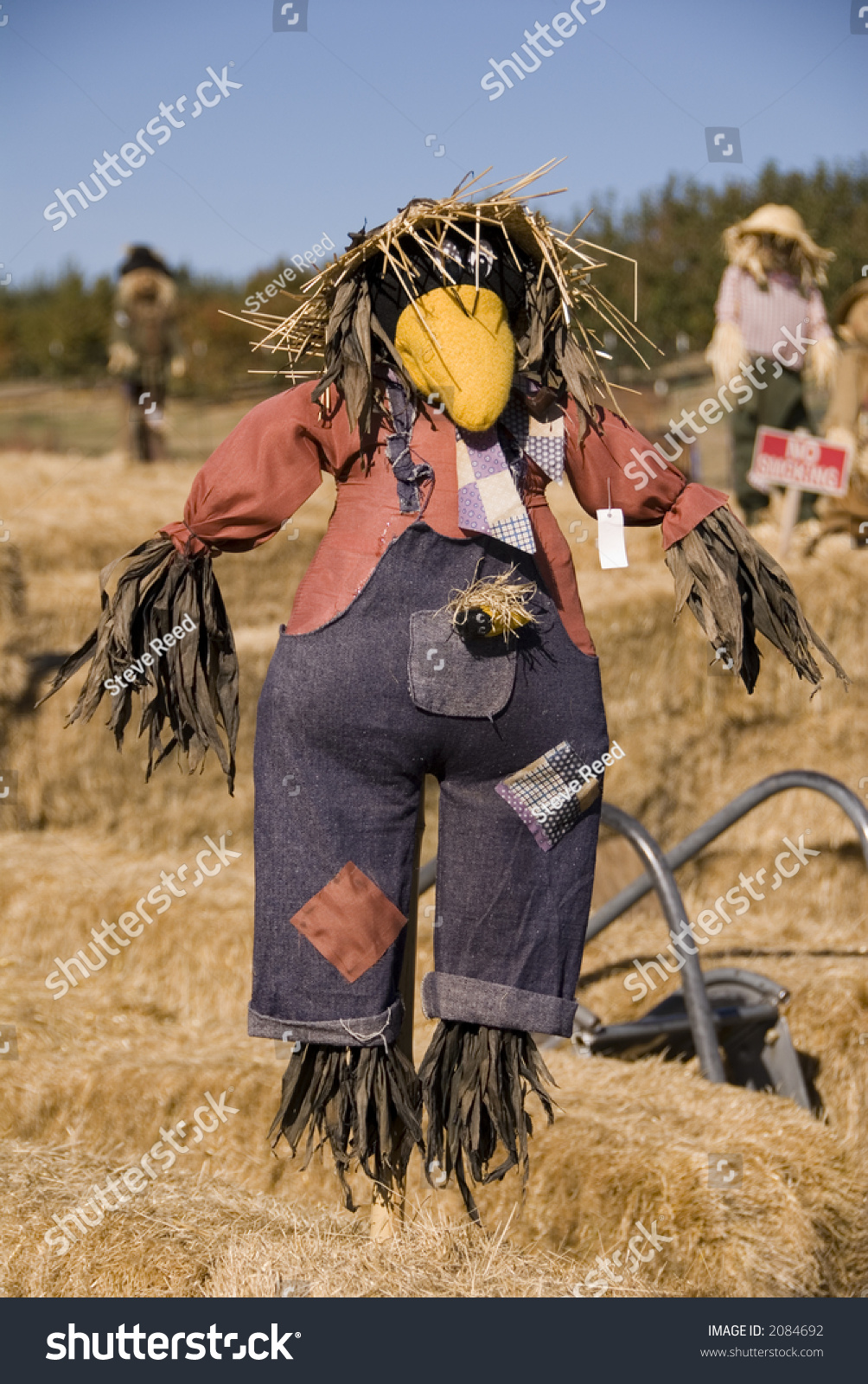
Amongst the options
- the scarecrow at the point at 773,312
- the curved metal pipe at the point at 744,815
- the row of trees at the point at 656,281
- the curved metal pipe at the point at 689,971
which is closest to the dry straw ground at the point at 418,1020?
the curved metal pipe at the point at 689,971

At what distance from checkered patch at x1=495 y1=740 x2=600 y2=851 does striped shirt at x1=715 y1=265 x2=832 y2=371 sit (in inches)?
141

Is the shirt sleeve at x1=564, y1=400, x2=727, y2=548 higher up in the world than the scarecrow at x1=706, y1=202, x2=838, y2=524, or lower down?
lower down

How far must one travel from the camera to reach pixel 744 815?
3195mm

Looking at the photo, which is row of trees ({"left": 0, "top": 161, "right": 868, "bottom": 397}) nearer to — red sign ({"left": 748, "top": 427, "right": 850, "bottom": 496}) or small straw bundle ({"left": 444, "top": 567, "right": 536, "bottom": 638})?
red sign ({"left": 748, "top": 427, "right": 850, "bottom": 496})

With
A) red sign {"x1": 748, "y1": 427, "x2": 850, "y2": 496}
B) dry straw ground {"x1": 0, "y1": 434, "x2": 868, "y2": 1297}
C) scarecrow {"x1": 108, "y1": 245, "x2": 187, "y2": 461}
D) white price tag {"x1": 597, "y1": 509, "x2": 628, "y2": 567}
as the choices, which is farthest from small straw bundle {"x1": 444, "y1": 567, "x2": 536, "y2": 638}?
scarecrow {"x1": 108, "y1": 245, "x2": 187, "y2": 461}

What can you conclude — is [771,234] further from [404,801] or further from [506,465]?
[404,801]

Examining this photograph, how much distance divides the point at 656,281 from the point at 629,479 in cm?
1081

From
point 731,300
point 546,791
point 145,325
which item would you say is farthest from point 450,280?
point 145,325

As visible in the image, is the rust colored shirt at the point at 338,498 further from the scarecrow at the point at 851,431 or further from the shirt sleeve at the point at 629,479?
the scarecrow at the point at 851,431

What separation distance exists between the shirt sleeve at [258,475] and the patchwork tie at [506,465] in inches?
8.3

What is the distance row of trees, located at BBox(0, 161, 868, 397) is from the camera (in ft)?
37.2
